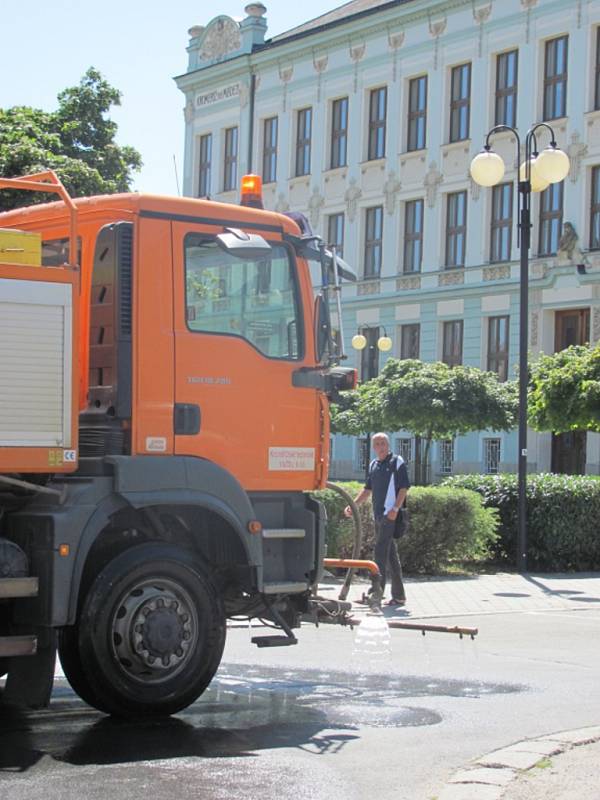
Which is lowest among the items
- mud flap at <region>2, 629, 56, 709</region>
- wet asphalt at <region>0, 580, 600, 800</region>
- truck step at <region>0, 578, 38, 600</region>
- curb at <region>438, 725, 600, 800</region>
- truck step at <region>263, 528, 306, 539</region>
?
wet asphalt at <region>0, 580, 600, 800</region>

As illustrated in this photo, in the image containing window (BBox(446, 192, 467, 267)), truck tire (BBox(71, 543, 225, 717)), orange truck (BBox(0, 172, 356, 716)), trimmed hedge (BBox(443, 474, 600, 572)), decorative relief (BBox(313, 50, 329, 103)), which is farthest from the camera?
decorative relief (BBox(313, 50, 329, 103))

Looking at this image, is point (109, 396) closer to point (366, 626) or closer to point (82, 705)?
point (82, 705)

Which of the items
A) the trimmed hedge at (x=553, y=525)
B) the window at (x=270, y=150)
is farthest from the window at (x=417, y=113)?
the trimmed hedge at (x=553, y=525)

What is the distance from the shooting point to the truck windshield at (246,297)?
8.70 meters

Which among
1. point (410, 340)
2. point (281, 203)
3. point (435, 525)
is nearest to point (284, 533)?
point (435, 525)

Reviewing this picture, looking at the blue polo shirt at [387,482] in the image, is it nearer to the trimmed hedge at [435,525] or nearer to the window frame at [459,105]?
the trimmed hedge at [435,525]

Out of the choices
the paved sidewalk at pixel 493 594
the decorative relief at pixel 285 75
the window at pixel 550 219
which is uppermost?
the decorative relief at pixel 285 75

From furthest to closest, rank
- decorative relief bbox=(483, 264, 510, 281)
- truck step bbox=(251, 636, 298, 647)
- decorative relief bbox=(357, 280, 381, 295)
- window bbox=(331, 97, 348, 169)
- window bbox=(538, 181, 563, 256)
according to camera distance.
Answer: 1. window bbox=(331, 97, 348, 169)
2. decorative relief bbox=(357, 280, 381, 295)
3. decorative relief bbox=(483, 264, 510, 281)
4. window bbox=(538, 181, 563, 256)
5. truck step bbox=(251, 636, 298, 647)

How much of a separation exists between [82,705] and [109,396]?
1884 mm

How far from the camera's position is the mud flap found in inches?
309

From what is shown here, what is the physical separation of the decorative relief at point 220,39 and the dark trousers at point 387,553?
43.7 meters

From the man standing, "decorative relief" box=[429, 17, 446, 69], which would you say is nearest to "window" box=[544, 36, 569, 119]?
"decorative relief" box=[429, 17, 446, 69]

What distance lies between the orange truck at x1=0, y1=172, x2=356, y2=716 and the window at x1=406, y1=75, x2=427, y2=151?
39.7 meters

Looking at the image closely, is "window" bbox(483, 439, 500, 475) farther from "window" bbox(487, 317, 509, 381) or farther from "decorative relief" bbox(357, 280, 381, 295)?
"decorative relief" bbox(357, 280, 381, 295)
